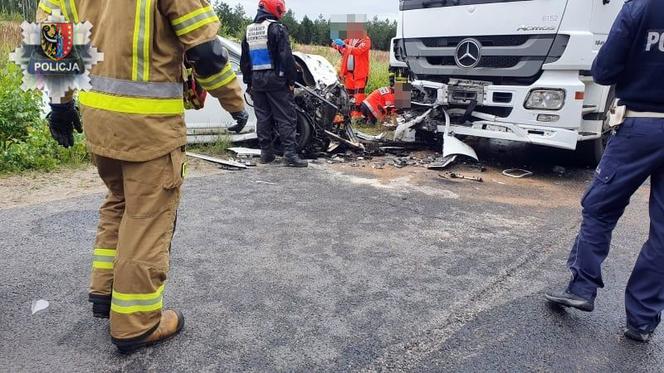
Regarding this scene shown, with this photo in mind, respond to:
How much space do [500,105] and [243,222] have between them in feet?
10.9

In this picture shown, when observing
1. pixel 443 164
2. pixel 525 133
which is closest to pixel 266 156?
pixel 443 164

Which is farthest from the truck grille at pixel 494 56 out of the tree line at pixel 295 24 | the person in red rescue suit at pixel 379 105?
the tree line at pixel 295 24

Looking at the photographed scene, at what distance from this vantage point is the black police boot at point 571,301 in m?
2.50

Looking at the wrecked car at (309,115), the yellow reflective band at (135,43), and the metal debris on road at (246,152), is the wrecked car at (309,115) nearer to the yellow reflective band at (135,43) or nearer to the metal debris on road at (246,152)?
the metal debris on road at (246,152)

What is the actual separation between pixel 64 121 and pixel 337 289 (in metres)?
1.62

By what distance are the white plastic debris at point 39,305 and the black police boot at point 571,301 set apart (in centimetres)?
257

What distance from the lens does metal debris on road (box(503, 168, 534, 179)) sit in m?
5.71

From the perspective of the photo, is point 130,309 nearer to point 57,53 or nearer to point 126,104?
point 126,104

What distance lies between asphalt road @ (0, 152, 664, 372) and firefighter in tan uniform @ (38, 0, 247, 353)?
293mm

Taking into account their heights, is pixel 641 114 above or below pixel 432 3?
below

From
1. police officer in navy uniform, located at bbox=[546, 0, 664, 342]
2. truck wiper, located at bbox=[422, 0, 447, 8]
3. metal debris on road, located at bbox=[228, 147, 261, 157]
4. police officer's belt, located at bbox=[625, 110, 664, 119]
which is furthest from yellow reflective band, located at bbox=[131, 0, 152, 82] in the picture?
truck wiper, located at bbox=[422, 0, 447, 8]

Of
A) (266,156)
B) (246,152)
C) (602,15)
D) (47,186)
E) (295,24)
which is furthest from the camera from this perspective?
(295,24)

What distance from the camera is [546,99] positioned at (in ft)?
17.1

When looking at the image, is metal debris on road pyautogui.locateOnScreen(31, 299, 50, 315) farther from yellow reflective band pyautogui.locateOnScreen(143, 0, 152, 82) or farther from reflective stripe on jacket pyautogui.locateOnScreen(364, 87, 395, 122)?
reflective stripe on jacket pyautogui.locateOnScreen(364, 87, 395, 122)
